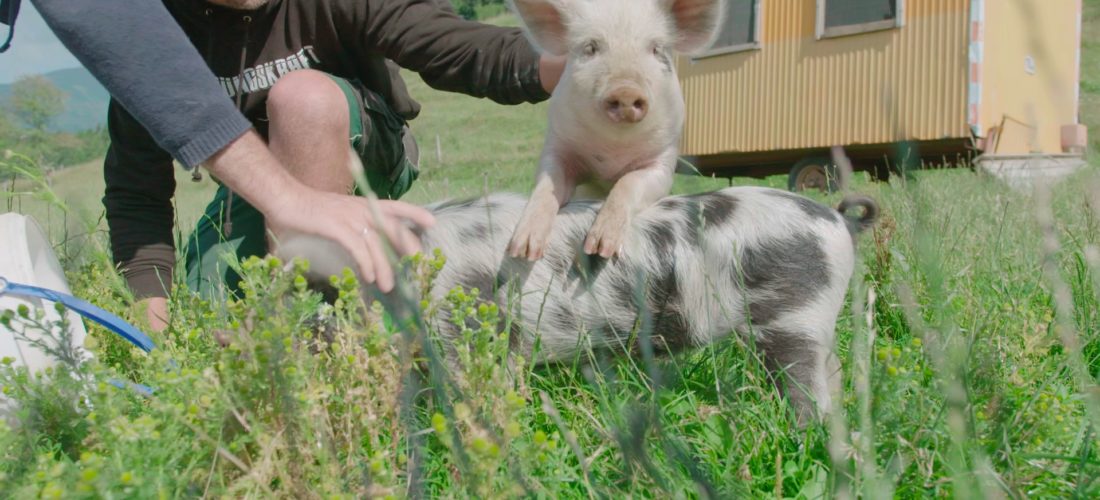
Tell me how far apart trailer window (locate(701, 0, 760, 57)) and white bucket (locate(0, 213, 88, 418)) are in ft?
37.3

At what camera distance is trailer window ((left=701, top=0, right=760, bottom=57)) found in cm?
1295

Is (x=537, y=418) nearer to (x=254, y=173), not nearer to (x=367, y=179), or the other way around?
(x=254, y=173)

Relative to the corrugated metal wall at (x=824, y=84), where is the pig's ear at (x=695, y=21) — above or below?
above

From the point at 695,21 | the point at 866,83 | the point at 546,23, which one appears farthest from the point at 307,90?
the point at 866,83

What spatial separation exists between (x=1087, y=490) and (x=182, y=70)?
217cm

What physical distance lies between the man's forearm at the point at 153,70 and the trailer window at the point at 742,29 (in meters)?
11.2

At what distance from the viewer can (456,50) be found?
3293 mm

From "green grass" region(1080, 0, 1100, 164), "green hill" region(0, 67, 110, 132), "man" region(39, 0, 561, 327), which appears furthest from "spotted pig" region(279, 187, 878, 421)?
"green grass" region(1080, 0, 1100, 164)

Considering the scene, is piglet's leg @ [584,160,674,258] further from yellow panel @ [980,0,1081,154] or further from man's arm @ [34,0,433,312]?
yellow panel @ [980,0,1081,154]

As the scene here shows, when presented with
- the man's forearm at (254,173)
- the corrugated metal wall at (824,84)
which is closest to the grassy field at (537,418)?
the man's forearm at (254,173)

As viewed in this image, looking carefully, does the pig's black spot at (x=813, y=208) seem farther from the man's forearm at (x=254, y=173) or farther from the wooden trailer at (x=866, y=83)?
the wooden trailer at (x=866, y=83)

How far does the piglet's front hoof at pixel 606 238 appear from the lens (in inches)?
89.5

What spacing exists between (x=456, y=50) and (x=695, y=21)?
0.89 m

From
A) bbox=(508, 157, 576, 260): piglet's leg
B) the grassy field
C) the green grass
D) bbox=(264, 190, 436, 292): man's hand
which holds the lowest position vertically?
the green grass
